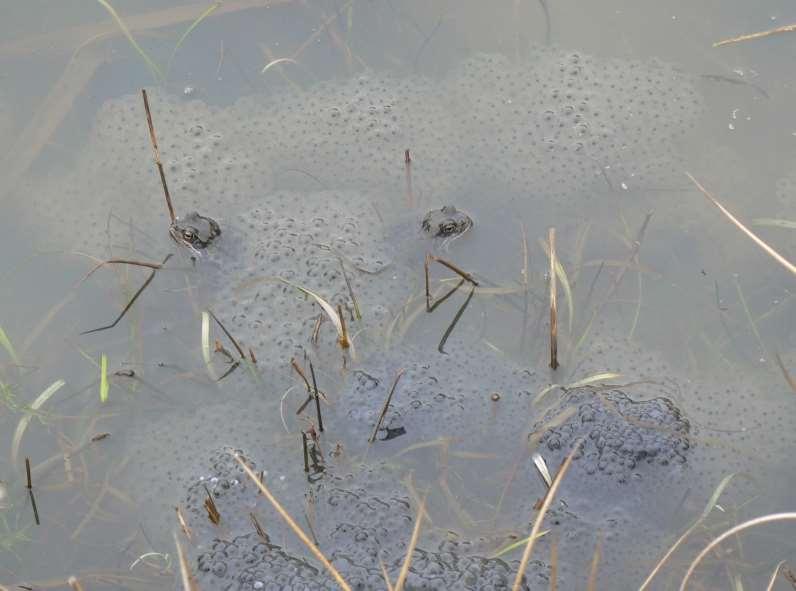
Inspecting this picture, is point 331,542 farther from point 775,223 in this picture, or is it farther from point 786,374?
point 775,223

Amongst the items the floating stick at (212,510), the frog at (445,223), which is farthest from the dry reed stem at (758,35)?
the floating stick at (212,510)

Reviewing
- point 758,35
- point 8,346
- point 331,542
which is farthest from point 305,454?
point 758,35

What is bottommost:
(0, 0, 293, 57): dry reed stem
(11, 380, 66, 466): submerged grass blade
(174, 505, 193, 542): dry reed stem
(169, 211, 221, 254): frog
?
(174, 505, 193, 542): dry reed stem

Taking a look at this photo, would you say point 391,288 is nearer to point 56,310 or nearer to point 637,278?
point 637,278

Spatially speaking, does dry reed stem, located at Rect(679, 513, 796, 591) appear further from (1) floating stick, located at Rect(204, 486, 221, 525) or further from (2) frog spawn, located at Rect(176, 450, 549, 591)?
(1) floating stick, located at Rect(204, 486, 221, 525)

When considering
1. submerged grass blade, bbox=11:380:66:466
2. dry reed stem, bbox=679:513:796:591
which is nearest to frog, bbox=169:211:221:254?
submerged grass blade, bbox=11:380:66:466

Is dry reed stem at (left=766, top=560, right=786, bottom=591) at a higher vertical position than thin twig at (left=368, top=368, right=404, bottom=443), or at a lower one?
lower

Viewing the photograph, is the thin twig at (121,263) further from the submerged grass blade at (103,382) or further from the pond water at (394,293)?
the submerged grass blade at (103,382)
